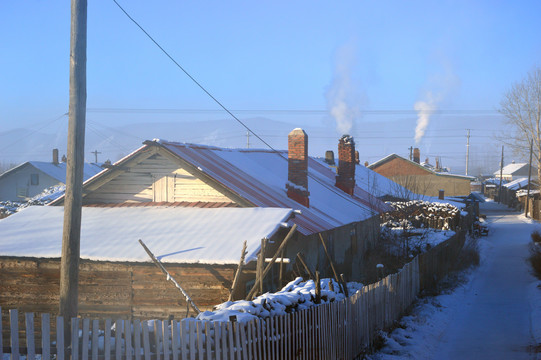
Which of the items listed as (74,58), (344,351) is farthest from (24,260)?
(344,351)

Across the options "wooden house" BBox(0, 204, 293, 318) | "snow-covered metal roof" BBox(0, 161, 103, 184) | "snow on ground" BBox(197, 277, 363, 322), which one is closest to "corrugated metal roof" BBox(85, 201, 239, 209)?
"wooden house" BBox(0, 204, 293, 318)

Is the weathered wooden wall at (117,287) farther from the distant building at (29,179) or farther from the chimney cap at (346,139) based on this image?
the distant building at (29,179)

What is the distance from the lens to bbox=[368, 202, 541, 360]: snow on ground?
12781mm

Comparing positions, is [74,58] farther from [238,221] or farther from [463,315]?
[463,315]

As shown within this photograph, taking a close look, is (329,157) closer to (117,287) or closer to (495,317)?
(495,317)

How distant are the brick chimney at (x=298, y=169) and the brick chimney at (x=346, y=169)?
6802 millimetres

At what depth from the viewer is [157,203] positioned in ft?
52.9

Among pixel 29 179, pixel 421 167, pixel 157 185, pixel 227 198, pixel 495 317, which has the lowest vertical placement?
pixel 495 317

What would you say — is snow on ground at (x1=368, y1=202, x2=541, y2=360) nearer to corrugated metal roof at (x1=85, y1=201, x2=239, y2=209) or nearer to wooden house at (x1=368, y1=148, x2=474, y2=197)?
corrugated metal roof at (x1=85, y1=201, x2=239, y2=209)

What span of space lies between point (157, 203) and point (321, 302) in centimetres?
753

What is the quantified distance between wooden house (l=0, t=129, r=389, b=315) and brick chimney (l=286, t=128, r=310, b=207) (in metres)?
0.03

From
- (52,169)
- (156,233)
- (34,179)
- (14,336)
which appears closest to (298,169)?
(156,233)

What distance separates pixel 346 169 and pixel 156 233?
49.2 feet

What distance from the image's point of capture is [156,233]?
1358 cm
